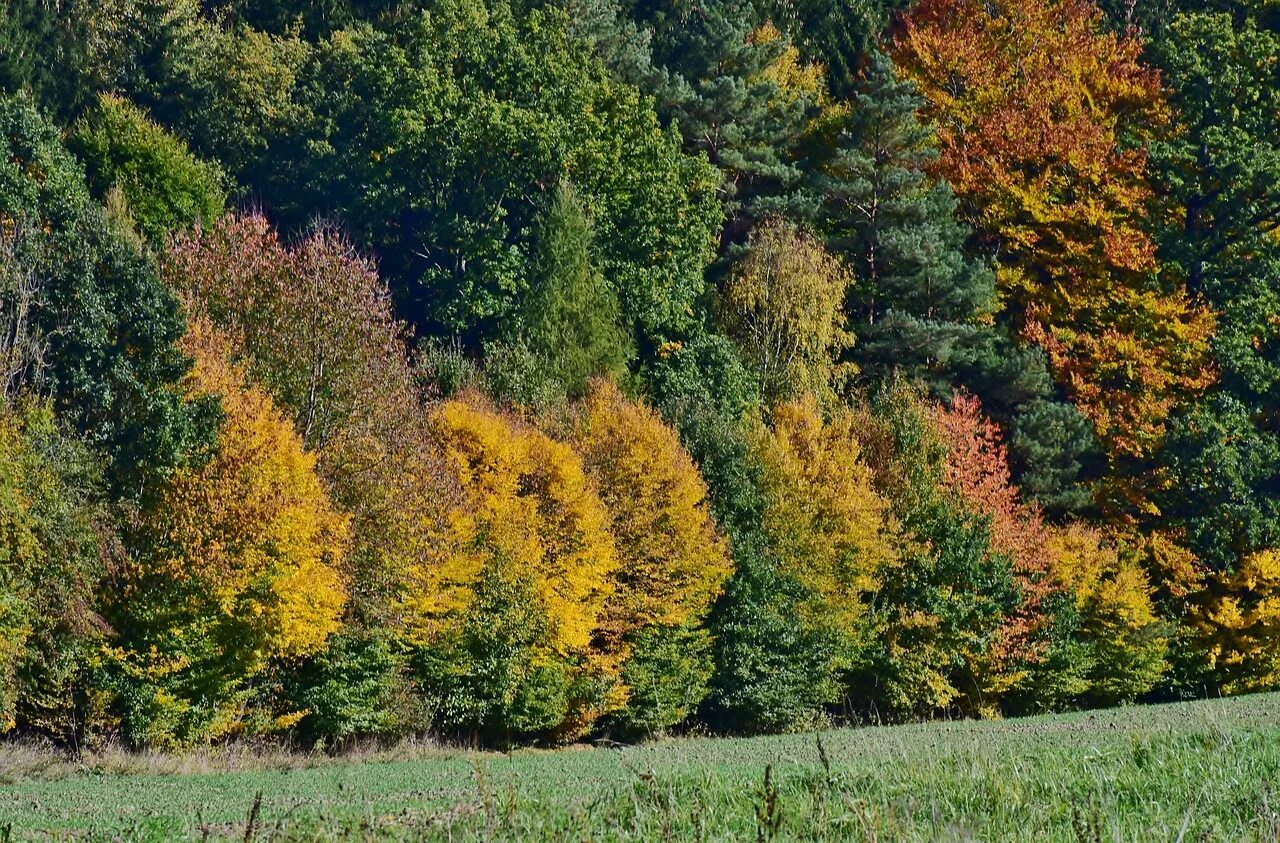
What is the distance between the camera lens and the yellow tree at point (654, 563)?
43.9 meters

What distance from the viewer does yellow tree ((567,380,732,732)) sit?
43.9 m

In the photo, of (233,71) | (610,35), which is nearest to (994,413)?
(610,35)

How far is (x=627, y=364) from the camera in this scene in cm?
5647

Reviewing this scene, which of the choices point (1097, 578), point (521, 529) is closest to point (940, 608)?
point (1097, 578)

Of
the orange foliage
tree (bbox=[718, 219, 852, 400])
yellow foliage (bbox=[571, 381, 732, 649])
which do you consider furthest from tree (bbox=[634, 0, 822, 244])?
yellow foliage (bbox=[571, 381, 732, 649])

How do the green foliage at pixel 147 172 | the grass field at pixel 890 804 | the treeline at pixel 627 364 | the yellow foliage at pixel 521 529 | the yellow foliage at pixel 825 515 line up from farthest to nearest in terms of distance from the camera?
the green foliage at pixel 147 172
the yellow foliage at pixel 825 515
the yellow foliage at pixel 521 529
the treeline at pixel 627 364
the grass field at pixel 890 804

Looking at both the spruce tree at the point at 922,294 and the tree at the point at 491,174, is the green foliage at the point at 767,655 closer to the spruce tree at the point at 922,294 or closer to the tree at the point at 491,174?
the spruce tree at the point at 922,294

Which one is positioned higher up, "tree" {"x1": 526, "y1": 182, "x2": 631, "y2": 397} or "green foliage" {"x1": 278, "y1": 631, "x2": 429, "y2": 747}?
"tree" {"x1": 526, "y1": 182, "x2": 631, "y2": 397}

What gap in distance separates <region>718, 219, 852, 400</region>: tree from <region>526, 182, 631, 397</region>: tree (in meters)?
4.86

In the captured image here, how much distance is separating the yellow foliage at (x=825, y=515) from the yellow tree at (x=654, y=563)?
3296mm

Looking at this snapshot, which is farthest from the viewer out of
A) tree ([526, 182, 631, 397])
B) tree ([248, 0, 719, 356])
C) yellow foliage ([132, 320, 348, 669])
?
tree ([248, 0, 719, 356])

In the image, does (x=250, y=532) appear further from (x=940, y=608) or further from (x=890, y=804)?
(x=890, y=804)

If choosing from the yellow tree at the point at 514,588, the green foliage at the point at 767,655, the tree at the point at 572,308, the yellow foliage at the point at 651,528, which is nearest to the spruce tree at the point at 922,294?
the tree at the point at 572,308

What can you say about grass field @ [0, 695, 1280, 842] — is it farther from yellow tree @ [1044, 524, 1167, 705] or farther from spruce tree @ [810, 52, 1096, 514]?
spruce tree @ [810, 52, 1096, 514]
